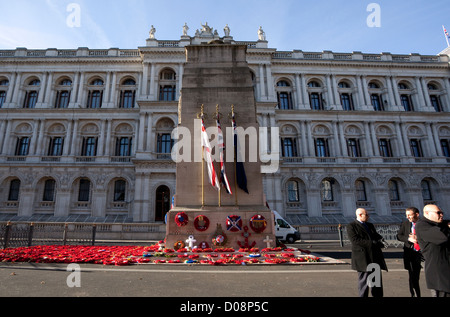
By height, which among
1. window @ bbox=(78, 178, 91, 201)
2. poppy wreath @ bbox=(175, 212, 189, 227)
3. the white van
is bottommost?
the white van

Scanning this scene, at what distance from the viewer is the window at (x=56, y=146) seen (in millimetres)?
30484

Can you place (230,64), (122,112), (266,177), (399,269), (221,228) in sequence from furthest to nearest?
(122,112)
(266,177)
(230,64)
(221,228)
(399,269)

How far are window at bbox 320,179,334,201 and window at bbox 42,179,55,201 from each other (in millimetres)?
32169

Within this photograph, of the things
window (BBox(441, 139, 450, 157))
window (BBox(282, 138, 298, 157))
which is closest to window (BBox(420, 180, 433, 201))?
window (BBox(441, 139, 450, 157))

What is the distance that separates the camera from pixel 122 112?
31203mm

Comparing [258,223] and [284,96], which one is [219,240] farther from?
[284,96]

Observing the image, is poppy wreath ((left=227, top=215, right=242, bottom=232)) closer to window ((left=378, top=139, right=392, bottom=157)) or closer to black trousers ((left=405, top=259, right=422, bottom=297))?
black trousers ((left=405, top=259, right=422, bottom=297))

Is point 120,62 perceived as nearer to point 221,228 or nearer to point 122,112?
point 122,112

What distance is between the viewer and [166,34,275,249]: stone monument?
10.5 metres

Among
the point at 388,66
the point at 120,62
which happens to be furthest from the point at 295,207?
the point at 120,62

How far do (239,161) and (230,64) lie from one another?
5.55m

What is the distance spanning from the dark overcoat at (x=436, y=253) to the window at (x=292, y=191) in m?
26.7

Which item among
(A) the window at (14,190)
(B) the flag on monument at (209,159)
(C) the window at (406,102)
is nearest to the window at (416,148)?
(C) the window at (406,102)

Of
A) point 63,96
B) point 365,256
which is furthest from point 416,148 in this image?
point 63,96
